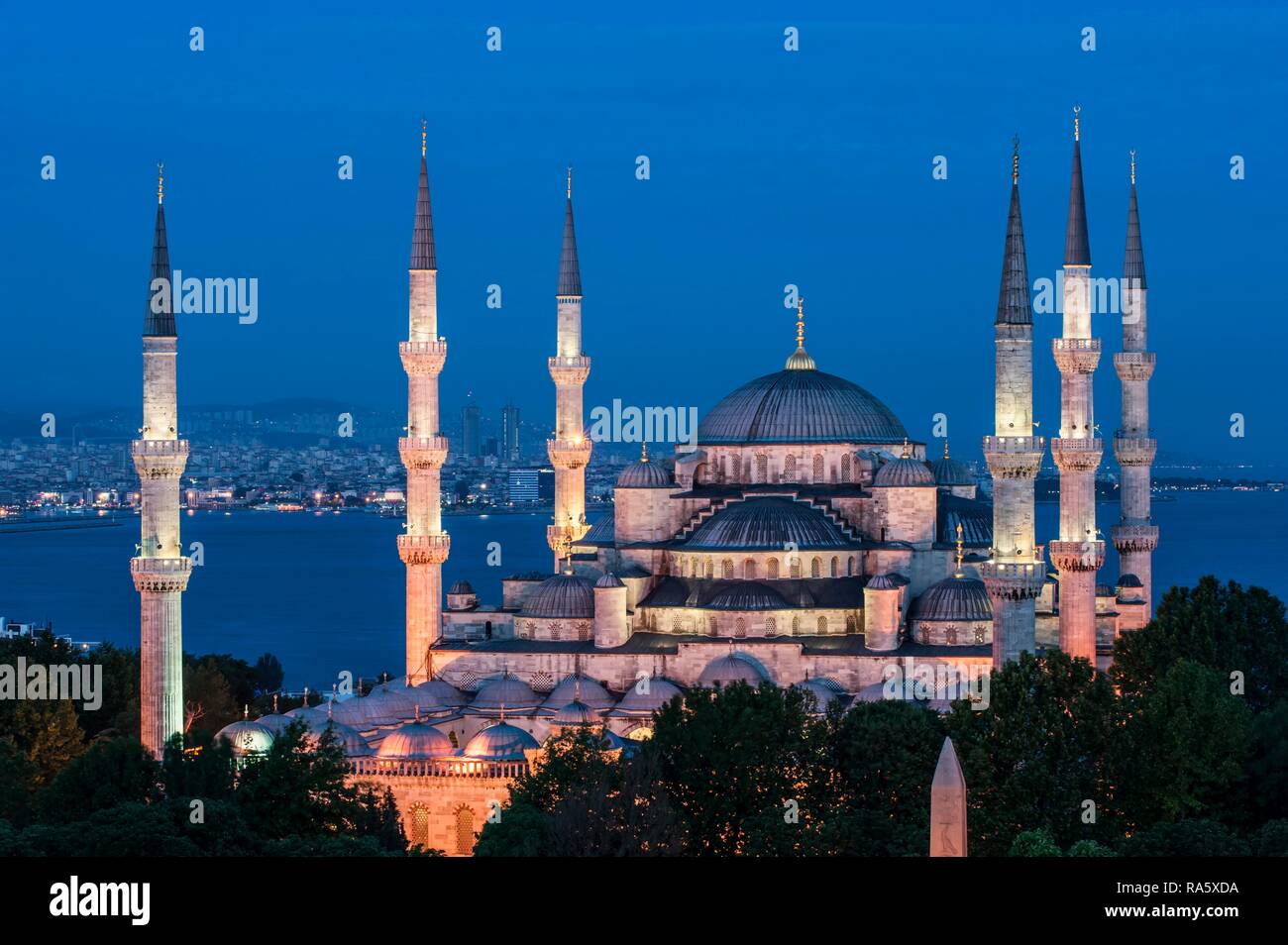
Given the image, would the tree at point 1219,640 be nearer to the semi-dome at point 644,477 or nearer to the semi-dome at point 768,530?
the semi-dome at point 768,530

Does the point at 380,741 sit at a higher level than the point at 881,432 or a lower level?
lower

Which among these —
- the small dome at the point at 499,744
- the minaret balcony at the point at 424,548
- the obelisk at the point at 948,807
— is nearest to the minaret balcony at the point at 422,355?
the minaret balcony at the point at 424,548

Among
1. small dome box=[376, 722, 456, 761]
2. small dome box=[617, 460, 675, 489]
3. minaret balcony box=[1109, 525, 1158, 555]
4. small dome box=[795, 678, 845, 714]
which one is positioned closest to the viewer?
small dome box=[376, 722, 456, 761]

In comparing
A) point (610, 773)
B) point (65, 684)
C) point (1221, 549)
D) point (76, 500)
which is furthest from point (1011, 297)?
point (76, 500)

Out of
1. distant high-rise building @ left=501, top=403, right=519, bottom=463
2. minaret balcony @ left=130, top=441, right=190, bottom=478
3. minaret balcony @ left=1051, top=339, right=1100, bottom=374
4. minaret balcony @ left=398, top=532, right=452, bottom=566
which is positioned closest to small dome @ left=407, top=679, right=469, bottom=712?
minaret balcony @ left=398, top=532, right=452, bottom=566

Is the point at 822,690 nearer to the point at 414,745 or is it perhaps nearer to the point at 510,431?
the point at 414,745

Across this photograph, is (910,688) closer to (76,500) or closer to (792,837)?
(792,837)

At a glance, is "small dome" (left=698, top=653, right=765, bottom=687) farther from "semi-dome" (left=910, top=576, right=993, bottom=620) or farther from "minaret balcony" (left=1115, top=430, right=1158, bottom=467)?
"minaret balcony" (left=1115, top=430, right=1158, bottom=467)
